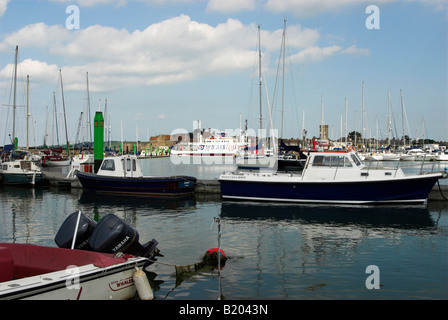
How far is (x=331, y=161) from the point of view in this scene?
1898 centimetres

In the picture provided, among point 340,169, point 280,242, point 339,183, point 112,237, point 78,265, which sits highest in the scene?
point 340,169

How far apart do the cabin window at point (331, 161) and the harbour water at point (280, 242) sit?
218 centimetres

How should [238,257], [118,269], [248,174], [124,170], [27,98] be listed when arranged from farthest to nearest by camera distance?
[27,98]
[124,170]
[248,174]
[238,257]
[118,269]

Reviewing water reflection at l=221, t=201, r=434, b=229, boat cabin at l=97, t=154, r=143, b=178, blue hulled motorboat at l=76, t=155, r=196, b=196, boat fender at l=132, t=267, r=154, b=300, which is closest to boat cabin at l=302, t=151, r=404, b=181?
water reflection at l=221, t=201, r=434, b=229

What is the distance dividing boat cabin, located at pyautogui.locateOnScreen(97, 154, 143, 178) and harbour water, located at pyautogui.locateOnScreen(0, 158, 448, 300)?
2.07 metres

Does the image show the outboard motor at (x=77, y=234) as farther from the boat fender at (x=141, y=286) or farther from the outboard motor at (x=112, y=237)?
the boat fender at (x=141, y=286)

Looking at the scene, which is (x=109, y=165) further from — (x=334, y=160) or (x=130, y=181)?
(x=334, y=160)

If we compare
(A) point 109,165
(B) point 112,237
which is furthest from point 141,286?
(A) point 109,165

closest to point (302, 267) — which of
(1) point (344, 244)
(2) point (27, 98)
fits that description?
(1) point (344, 244)

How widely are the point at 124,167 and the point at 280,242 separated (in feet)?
46.7

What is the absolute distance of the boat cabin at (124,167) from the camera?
2367 centimetres

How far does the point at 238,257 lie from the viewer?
1048 cm
